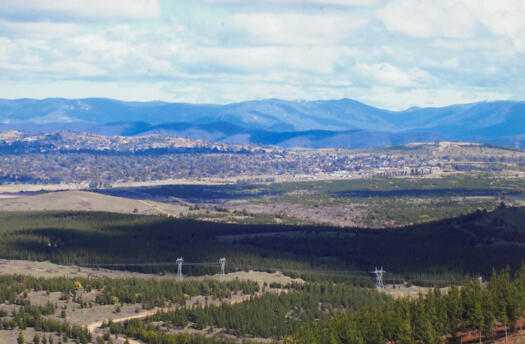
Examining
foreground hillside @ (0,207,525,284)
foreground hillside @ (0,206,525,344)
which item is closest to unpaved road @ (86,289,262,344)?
foreground hillside @ (0,206,525,344)

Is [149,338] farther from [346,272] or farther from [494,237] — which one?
[494,237]

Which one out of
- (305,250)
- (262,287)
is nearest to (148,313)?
(262,287)

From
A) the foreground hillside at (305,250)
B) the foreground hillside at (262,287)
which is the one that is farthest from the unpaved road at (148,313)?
the foreground hillside at (305,250)

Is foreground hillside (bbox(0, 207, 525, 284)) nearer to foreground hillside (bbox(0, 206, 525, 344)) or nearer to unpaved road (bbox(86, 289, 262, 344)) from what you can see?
foreground hillside (bbox(0, 206, 525, 344))

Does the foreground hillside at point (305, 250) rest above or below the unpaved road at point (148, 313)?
above

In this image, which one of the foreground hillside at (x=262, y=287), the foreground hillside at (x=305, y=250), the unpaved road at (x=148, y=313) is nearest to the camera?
the foreground hillside at (x=262, y=287)

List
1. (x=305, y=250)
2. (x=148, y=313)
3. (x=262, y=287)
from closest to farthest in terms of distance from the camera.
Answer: (x=148, y=313) < (x=262, y=287) < (x=305, y=250)

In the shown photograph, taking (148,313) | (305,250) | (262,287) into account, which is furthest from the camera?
(305,250)

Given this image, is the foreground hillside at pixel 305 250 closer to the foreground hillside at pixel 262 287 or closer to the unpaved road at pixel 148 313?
the foreground hillside at pixel 262 287


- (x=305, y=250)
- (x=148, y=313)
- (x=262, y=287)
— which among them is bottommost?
(x=148, y=313)

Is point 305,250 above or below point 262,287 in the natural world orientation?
above

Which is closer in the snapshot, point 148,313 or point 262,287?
point 148,313

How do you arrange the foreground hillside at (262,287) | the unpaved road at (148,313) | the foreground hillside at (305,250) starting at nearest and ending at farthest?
the foreground hillside at (262,287), the unpaved road at (148,313), the foreground hillside at (305,250)

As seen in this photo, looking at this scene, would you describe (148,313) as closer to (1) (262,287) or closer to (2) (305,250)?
(1) (262,287)
